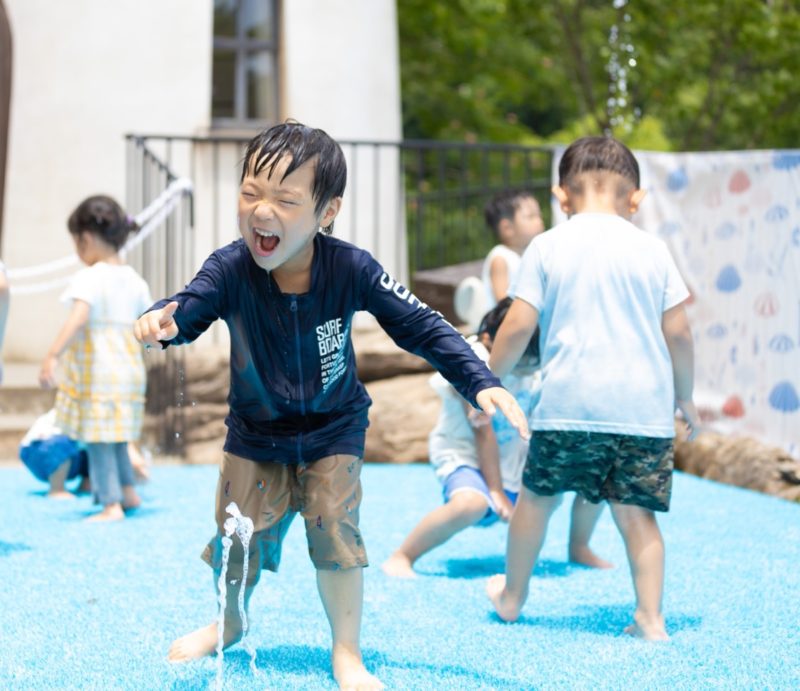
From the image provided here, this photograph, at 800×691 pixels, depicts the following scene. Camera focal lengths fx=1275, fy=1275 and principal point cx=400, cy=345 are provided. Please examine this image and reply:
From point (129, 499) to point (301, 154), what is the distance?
351 cm

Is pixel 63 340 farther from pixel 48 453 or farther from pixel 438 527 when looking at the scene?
pixel 438 527

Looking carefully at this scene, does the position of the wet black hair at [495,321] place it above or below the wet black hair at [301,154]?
below

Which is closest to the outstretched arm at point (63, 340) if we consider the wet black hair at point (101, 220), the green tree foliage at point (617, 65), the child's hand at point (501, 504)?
the wet black hair at point (101, 220)

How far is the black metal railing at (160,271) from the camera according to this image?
27.0ft

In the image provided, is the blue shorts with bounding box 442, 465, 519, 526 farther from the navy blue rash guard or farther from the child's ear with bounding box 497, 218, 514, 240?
the child's ear with bounding box 497, 218, 514, 240

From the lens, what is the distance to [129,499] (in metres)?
6.31

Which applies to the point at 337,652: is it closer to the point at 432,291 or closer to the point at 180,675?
the point at 180,675

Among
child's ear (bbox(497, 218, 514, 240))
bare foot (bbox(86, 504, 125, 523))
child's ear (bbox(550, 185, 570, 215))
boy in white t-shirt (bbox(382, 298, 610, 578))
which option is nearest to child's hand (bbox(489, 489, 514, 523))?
boy in white t-shirt (bbox(382, 298, 610, 578))

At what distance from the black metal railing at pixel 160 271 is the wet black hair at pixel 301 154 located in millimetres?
4519

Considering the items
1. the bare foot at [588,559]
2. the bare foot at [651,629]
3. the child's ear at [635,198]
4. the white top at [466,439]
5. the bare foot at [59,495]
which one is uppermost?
the child's ear at [635,198]

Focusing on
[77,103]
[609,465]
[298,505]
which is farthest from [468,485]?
[77,103]

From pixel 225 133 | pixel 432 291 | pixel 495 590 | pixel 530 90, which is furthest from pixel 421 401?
pixel 530 90

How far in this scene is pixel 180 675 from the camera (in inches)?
133

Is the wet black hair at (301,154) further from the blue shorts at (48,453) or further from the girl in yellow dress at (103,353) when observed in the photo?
the blue shorts at (48,453)
